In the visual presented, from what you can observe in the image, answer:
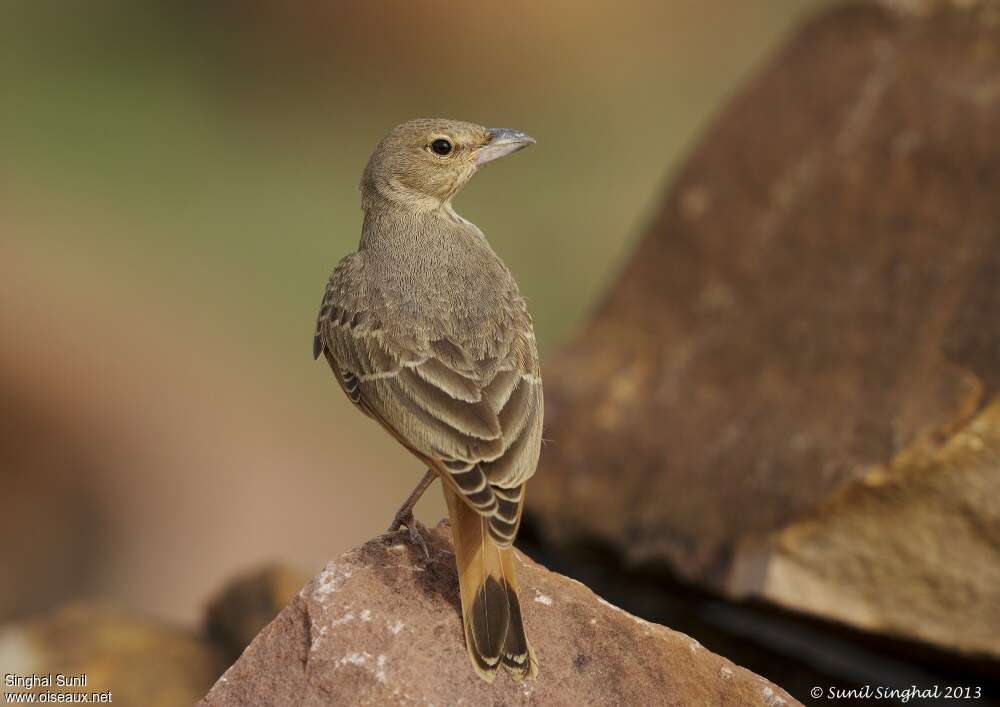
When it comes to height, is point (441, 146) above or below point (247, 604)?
above

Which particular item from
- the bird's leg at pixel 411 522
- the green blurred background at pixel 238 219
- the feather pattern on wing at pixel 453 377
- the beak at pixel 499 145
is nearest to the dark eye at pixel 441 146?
the beak at pixel 499 145

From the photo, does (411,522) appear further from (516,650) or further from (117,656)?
(117,656)

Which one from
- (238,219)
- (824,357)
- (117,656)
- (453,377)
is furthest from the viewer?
(238,219)

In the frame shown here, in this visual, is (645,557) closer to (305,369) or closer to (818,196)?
(818,196)

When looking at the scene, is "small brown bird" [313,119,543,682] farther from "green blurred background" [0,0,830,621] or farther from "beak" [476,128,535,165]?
"green blurred background" [0,0,830,621]

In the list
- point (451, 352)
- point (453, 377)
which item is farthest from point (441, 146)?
point (453, 377)

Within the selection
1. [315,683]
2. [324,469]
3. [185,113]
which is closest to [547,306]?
[324,469]
